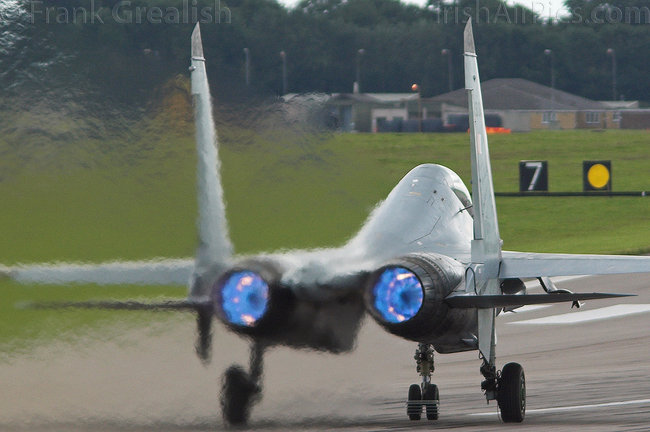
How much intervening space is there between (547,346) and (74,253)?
14.2 m

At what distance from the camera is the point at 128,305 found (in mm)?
13531

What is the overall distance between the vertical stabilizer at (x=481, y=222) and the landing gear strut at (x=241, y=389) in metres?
2.49

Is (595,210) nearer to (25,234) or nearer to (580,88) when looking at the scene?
(25,234)

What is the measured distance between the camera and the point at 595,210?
157 ft

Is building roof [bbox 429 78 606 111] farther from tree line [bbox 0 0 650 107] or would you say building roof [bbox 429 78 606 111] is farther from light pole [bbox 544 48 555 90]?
tree line [bbox 0 0 650 107]

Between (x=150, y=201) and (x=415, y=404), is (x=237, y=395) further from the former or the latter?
(x=415, y=404)

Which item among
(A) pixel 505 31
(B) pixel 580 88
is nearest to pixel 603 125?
(B) pixel 580 88

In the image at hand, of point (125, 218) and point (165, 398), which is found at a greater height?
point (125, 218)

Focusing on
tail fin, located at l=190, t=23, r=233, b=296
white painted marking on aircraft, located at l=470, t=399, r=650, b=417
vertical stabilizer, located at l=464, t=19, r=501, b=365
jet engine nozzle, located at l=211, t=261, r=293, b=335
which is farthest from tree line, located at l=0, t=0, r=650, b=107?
white painted marking on aircraft, located at l=470, t=399, r=650, b=417

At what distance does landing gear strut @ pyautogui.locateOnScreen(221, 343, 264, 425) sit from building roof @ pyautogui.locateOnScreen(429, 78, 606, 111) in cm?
10179

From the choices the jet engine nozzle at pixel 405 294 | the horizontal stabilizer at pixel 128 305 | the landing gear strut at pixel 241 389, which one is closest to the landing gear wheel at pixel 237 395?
the landing gear strut at pixel 241 389

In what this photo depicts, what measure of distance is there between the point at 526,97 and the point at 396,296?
108m

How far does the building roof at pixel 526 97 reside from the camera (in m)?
116

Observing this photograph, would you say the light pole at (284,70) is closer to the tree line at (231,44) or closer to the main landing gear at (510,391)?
the tree line at (231,44)
